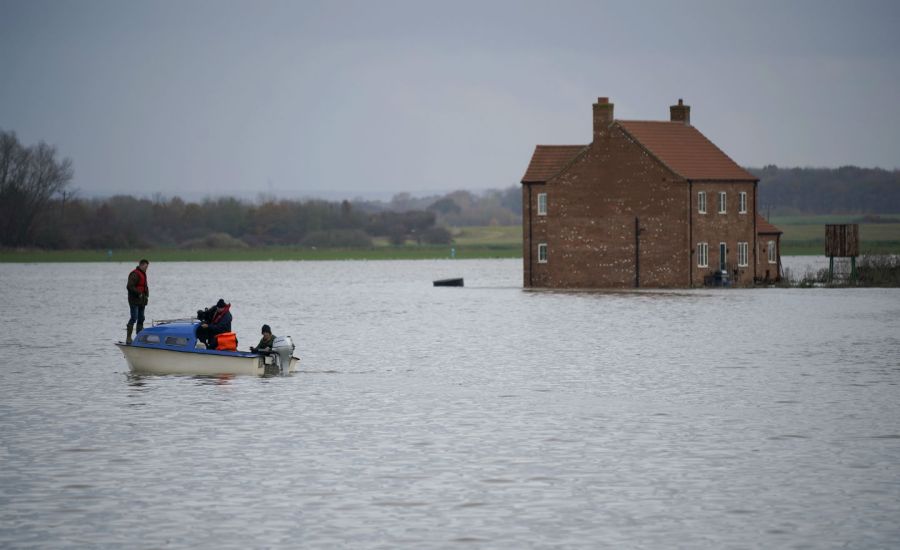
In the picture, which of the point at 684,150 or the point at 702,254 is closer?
the point at 702,254

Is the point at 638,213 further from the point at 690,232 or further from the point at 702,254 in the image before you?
the point at 702,254

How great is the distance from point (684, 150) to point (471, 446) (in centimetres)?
6630

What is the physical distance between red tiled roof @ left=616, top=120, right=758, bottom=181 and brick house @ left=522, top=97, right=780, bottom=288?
0.30ft

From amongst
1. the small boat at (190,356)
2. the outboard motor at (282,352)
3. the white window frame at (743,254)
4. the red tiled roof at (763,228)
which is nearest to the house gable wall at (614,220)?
the white window frame at (743,254)

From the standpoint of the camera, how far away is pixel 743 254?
88500 mm

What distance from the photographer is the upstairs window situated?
8712 cm

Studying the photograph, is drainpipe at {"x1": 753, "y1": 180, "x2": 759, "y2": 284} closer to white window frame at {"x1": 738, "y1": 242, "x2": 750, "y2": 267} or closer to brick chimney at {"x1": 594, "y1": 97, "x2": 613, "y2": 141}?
white window frame at {"x1": 738, "y1": 242, "x2": 750, "y2": 267}

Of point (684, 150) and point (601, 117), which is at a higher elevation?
point (601, 117)

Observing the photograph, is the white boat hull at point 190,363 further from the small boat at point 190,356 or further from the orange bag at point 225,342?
the orange bag at point 225,342

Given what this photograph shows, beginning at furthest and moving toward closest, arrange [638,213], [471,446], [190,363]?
[638,213] → [190,363] → [471,446]

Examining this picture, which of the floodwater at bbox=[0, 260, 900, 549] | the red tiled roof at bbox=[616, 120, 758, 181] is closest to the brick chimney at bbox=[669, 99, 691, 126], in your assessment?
the red tiled roof at bbox=[616, 120, 758, 181]

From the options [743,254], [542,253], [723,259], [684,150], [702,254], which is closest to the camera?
[702,254]

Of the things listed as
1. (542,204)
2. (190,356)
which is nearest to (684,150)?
(542,204)

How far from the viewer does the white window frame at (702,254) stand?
85000 millimetres
